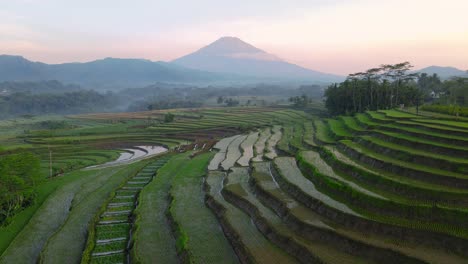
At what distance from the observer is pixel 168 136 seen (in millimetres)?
58625

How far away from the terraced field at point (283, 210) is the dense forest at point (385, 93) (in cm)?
2218

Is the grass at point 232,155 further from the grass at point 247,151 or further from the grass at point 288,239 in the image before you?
the grass at point 288,239

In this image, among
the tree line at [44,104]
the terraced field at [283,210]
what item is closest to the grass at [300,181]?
the terraced field at [283,210]

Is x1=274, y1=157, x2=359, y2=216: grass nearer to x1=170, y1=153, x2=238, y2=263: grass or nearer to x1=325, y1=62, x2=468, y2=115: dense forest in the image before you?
x1=170, y1=153, x2=238, y2=263: grass

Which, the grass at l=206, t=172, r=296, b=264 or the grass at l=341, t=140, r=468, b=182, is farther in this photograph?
the grass at l=341, t=140, r=468, b=182

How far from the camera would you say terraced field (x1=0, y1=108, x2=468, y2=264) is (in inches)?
566

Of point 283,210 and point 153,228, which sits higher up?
point 283,210

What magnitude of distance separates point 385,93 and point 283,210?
4356cm

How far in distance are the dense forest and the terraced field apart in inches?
873

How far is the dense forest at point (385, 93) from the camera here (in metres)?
49.4

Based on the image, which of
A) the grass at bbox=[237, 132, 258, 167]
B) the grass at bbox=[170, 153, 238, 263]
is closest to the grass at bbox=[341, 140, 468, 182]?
→ the grass at bbox=[237, 132, 258, 167]

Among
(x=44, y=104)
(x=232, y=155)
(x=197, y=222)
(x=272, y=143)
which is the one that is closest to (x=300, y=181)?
(x=197, y=222)

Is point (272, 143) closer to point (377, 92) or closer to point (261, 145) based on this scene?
point (261, 145)

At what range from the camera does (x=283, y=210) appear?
61.3 feet
